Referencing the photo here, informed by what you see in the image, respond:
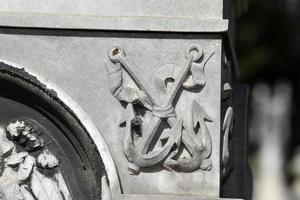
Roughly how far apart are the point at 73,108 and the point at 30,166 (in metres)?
0.47

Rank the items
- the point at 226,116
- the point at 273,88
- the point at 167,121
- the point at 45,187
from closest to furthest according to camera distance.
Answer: the point at 167,121 → the point at 45,187 → the point at 226,116 → the point at 273,88

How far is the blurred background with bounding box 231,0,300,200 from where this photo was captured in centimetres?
2872

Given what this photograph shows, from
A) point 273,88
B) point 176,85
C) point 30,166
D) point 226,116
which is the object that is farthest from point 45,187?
point 273,88

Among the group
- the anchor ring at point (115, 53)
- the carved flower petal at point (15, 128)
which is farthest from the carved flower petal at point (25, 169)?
the anchor ring at point (115, 53)

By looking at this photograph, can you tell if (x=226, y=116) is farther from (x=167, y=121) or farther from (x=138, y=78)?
(x=138, y=78)

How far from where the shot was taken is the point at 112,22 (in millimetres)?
10305

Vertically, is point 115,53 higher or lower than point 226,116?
higher

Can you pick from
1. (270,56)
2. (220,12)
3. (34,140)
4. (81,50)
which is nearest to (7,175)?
(34,140)

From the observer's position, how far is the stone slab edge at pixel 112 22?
1026 centimetres

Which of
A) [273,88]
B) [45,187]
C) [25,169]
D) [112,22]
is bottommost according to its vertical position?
[45,187]

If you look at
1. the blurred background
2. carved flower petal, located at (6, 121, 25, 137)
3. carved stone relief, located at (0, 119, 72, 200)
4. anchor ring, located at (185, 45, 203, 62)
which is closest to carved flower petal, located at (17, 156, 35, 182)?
carved stone relief, located at (0, 119, 72, 200)

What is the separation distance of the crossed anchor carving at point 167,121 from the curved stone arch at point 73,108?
0.14 meters

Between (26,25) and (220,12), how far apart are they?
1214mm

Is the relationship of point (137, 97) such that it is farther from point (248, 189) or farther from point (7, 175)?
point (248, 189)
